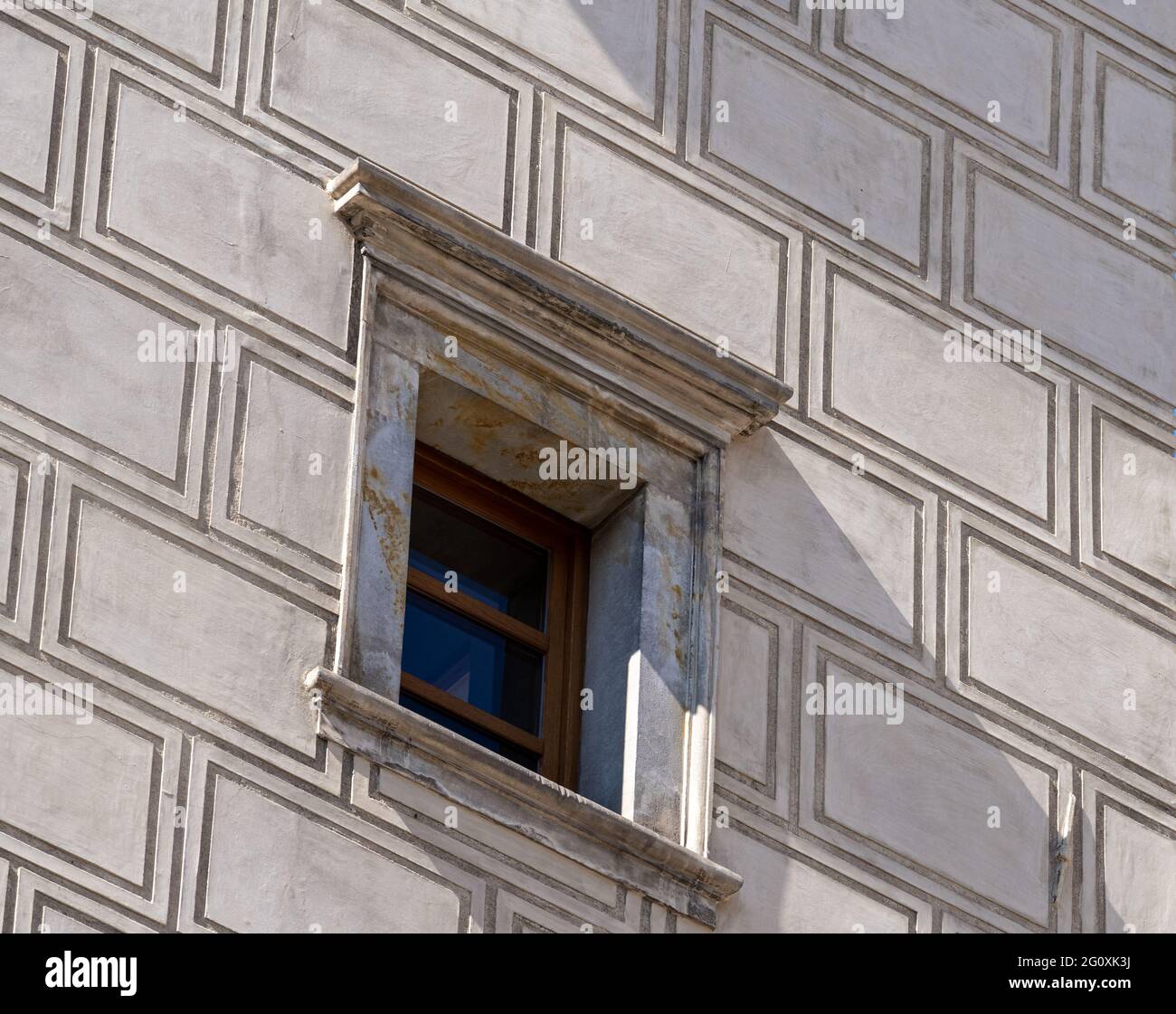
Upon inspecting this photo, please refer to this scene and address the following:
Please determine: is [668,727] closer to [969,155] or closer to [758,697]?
[758,697]

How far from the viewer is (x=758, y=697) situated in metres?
10.4

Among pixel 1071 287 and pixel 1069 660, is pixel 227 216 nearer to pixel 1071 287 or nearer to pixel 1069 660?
pixel 1069 660

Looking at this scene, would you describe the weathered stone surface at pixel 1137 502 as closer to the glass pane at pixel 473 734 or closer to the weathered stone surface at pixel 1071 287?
the weathered stone surface at pixel 1071 287

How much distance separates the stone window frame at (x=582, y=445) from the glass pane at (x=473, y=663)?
194mm

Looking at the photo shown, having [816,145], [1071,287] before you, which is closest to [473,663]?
[816,145]

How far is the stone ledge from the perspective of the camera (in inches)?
371

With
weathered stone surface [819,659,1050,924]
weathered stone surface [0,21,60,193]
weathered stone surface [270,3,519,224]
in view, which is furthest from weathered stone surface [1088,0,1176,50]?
weathered stone surface [0,21,60,193]

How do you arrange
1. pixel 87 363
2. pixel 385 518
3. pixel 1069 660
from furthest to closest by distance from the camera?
pixel 1069 660
pixel 385 518
pixel 87 363

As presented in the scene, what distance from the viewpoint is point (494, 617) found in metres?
10.3

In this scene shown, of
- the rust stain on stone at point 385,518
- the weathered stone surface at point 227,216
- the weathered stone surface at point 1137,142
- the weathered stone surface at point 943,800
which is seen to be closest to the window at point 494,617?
the rust stain on stone at point 385,518

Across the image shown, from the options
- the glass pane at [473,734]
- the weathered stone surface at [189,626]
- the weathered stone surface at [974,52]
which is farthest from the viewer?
the weathered stone surface at [974,52]

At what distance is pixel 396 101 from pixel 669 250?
988mm

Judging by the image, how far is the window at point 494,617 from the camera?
10.1 meters

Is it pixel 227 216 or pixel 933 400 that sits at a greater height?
pixel 933 400
